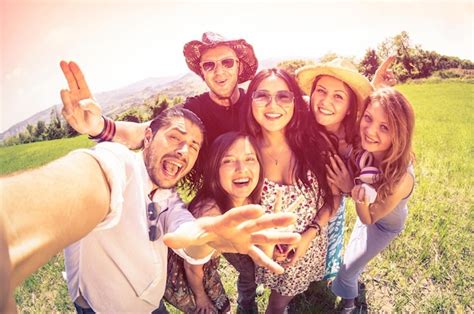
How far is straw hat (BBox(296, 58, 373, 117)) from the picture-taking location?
6.34 ft

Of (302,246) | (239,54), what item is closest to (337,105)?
(239,54)

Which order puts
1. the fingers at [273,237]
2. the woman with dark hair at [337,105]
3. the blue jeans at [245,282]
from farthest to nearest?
the blue jeans at [245,282] → the woman with dark hair at [337,105] → the fingers at [273,237]

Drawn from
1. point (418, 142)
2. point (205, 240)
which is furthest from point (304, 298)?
point (205, 240)

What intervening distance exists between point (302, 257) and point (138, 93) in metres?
1.37

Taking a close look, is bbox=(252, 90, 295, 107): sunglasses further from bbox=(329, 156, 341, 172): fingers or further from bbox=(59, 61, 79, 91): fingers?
bbox=(59, 61, 79, 91): fingers

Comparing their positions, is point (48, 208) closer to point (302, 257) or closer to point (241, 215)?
point (241, 215)

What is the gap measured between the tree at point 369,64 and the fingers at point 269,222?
122 centimetres

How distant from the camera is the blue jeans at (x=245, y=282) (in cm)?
249

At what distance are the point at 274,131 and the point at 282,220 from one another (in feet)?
2.74

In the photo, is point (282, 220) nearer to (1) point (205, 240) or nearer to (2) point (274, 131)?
(1) point (205, 240)

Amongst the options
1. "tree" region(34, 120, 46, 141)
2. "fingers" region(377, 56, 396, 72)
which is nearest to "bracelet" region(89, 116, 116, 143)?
"tree" region(34, 120, 46, 141)

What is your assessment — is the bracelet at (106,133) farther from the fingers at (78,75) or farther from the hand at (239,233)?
the hand at (239,233)

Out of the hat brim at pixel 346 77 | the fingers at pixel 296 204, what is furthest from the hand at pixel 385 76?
the fingers at pixel 296 204

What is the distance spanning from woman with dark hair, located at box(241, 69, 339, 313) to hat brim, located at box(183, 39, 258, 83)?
73mm
